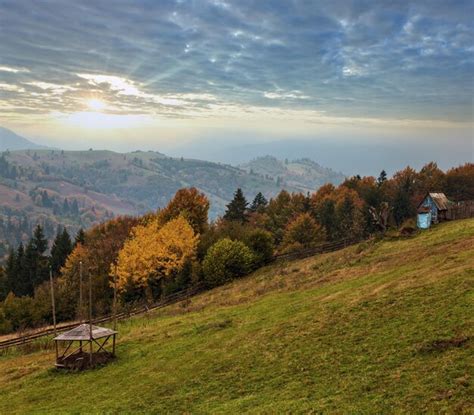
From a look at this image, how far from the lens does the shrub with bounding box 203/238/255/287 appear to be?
63562 millimetres

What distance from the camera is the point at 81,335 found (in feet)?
99.0

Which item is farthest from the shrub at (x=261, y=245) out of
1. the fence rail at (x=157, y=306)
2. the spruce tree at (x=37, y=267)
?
the spruce tree at (x=37, y=267)

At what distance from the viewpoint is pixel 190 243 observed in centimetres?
7050

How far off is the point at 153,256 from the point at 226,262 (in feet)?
39.4

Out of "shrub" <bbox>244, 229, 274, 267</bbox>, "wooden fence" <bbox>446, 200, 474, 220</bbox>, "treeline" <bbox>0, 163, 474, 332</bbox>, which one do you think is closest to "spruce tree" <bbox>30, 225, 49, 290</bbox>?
"treeline" <bbox>0, 163, 474, 332</bbox>

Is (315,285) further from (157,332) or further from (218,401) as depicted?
(218,401)

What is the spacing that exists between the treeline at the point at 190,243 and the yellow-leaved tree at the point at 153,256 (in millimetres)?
155

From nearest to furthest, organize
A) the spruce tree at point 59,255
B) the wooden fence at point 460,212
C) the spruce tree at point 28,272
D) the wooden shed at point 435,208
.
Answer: the wooden shed at point 435,208 < the wooden fence at point 460,212 < the spruce tree at point 28,272 < the spruce tree at point 59,255

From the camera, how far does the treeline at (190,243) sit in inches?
2613

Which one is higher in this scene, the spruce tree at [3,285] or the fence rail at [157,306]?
the fence rail at [157,306]

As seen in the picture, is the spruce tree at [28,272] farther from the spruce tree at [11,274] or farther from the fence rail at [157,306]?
the fence rail at [157,306]

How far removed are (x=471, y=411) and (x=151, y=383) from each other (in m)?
15.8

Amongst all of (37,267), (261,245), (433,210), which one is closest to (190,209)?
(261,245)

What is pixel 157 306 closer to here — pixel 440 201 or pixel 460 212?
pixel 440 201
